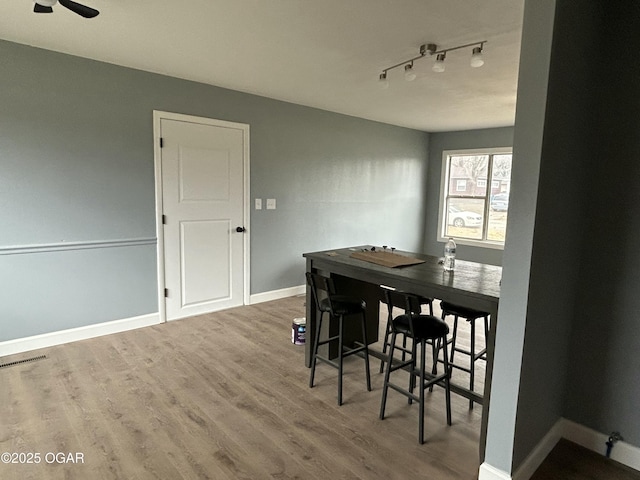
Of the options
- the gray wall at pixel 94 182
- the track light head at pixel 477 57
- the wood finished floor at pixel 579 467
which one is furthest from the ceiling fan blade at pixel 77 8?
the wood finished floor at pixel 579 467

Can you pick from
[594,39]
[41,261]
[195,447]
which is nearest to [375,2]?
[594,39]

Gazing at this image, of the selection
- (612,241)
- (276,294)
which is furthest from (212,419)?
(276,294)

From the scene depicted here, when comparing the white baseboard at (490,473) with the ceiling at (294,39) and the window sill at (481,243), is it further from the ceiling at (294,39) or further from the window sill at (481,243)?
the window sill at (481,243)

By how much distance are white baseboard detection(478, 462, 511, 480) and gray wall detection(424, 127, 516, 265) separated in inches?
Result: 187

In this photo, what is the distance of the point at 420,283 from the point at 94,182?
116 inches

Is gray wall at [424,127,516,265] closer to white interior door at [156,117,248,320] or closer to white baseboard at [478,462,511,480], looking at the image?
white interior door at [156,117,248,320]

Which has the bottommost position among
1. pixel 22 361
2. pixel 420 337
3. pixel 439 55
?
pixel 22 361

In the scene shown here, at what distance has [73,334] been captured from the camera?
11.1ft

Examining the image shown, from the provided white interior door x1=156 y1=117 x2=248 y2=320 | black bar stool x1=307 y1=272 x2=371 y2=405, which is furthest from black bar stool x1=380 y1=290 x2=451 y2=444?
white interior door x1=156 y1=117 x2=248 y2=320

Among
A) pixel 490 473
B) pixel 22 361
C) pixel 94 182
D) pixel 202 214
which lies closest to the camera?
pixel 490 473

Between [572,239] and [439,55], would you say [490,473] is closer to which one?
[572,239]

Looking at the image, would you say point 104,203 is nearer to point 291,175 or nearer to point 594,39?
point 291,175

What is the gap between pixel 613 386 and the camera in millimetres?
2023

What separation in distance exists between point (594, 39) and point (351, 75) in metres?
2.07
